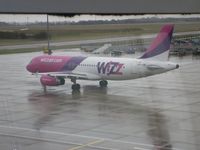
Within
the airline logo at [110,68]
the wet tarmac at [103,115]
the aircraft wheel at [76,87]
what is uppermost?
the airline logo at [110,68]

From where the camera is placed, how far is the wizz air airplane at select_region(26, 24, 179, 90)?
85.0ft

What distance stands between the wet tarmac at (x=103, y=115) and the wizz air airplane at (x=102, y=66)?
79 cm

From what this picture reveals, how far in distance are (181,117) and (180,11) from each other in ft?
42.2

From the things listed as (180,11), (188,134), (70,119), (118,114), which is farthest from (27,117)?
(180,11)

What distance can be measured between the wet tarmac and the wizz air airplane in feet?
2.60

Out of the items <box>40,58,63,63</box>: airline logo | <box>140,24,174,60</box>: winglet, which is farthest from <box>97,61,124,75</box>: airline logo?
<box>40,58,63,63</box>: airline logo

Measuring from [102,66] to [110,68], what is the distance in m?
0.65

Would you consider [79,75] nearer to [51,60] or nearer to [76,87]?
[76,87]

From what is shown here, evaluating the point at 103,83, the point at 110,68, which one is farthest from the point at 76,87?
the point at 110,68

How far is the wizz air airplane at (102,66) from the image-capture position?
2592cm

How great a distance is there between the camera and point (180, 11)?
620 cm

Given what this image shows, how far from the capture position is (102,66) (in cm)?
2850

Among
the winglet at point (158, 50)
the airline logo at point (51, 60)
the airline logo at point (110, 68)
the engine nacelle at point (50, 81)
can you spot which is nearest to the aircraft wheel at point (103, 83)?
the airline logo at point (110, 68)

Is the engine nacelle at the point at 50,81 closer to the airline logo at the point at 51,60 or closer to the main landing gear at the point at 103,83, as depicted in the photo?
the airline logo at the point at 51,60
